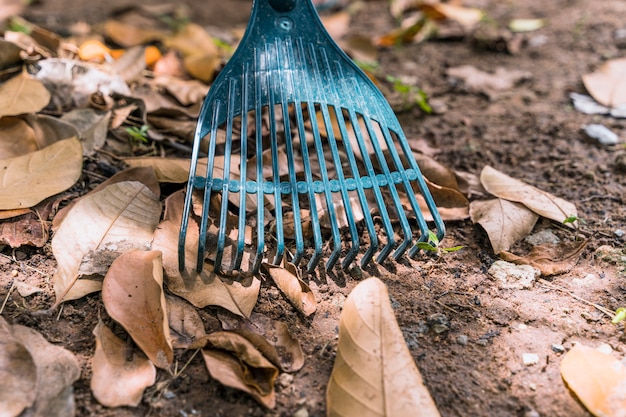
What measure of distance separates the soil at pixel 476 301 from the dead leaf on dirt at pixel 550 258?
26 mm

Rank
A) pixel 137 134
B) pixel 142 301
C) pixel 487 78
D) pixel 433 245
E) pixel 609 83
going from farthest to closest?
pixel 487 78 → pixel 609 83 → pixel 137 134 → pixel 433 245 → pixel 142 301

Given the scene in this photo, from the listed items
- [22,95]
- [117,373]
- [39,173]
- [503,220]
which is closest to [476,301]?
[503,220]

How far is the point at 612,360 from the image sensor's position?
1311mm

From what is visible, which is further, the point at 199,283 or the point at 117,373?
the point at 199,283

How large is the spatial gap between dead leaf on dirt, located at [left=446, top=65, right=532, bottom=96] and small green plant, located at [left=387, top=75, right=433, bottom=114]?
0.77 ft

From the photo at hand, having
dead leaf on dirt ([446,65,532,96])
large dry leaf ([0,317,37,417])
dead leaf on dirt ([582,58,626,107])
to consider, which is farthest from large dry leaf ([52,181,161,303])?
dead leaf on dirt ([582,58,626,107])

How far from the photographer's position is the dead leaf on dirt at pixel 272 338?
51.9 inches

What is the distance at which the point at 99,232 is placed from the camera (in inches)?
60.7

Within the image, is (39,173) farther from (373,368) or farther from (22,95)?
(373,368)

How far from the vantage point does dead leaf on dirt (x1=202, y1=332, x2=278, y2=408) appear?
1244 millimetres

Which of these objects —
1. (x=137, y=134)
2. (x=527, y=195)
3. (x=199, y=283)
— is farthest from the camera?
(x=137, y=134)

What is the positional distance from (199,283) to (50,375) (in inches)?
15.0

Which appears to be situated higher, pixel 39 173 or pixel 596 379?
pixel 39 173

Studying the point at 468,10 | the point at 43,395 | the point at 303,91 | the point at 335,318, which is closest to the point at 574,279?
the point at 335,318
